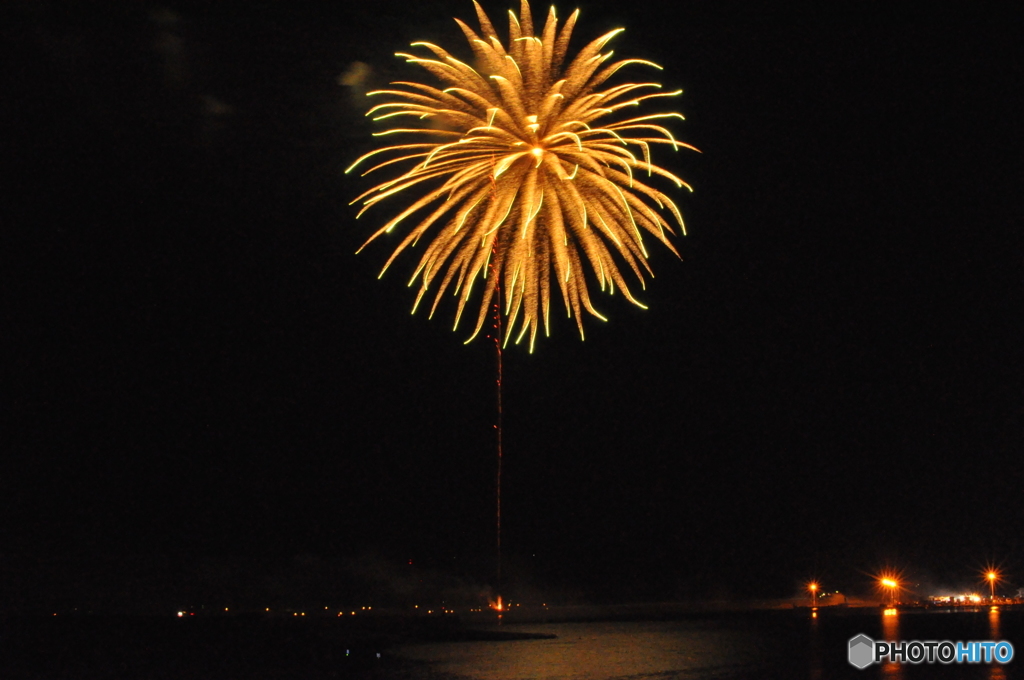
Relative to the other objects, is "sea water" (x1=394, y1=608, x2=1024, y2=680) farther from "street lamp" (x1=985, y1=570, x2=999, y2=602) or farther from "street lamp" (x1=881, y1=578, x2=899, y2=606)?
"street lamp" (x1=985, y1=570, x2=999, y2=602)

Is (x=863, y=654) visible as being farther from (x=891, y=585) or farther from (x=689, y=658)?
(x=891, y=585)

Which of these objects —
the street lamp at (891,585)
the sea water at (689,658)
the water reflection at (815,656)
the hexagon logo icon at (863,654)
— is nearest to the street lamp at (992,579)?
the street lamp at (891,585)

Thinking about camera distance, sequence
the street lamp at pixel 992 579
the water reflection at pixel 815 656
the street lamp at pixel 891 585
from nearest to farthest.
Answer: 1. the water reflection at pixel 815 656
2. the street lamp at pixel 992 579
3. the street lamp at pixel 891 585

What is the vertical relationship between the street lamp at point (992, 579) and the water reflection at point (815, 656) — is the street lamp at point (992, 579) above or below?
below

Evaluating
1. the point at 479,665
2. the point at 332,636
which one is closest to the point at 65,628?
the point at 332,636

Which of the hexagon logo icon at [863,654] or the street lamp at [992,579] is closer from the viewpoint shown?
the hexagon logo icon at [863,654]

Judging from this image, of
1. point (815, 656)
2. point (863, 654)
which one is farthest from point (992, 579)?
point (863, 654)

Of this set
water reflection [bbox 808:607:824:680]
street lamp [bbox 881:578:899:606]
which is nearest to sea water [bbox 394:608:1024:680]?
water reflection [bbox 808:607:824:680]

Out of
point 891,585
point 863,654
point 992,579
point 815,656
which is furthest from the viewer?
point 891,585

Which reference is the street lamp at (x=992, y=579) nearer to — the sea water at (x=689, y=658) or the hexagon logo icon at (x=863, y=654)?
the sea water at (x=689, y=658)

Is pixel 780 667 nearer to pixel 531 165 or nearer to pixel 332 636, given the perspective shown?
pixel 531 165

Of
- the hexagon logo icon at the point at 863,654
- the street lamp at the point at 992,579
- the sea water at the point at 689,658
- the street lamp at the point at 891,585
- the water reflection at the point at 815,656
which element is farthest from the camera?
the street lamp at the point at 891,585

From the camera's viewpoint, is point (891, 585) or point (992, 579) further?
point (891, 585)
